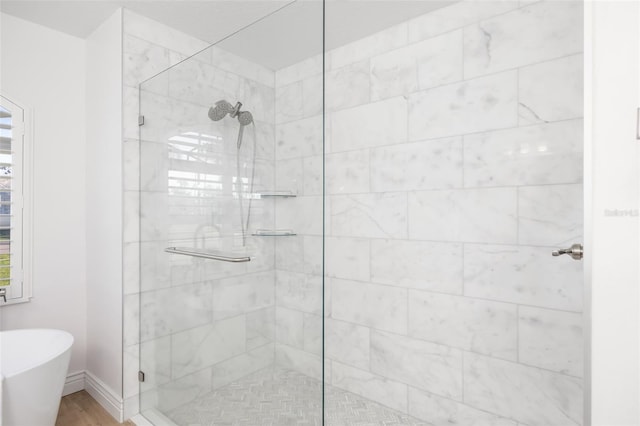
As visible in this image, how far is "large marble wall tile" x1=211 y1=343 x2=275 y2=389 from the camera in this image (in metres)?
1.48

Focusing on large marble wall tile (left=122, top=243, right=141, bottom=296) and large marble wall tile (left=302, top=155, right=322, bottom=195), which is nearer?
large marble wall tile (left=302, top=155, right=322, bottom=195)

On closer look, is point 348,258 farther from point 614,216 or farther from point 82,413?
point 82,413

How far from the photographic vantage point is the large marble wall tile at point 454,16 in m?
1.90

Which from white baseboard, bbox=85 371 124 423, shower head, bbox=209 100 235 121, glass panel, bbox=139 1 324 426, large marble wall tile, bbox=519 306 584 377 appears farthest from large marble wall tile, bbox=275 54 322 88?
white baseboard, bbox=85 371 124 423

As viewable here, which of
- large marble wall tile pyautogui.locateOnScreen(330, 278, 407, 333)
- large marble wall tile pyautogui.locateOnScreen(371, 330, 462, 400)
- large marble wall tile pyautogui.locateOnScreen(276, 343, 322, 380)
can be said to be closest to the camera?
large marble wall tile pyautogui.locateOnScreen(276, 343, 322, 380)

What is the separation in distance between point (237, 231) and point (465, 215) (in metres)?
1.24

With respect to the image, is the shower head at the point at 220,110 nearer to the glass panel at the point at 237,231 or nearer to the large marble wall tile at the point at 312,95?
the glass panel at the point at 237,231

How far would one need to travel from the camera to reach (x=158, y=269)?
2096 millimetres

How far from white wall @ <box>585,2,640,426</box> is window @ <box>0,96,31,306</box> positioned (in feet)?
9.31

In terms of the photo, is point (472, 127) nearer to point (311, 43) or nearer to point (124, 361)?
point (311, 43)

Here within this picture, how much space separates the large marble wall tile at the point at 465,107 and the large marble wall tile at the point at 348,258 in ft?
2.56

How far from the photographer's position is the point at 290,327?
143cm

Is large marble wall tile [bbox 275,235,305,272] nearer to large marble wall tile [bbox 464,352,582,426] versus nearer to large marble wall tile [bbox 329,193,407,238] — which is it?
large marble wall tile [bbox 329,193,407,238]

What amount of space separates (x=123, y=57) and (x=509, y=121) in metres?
2.20
